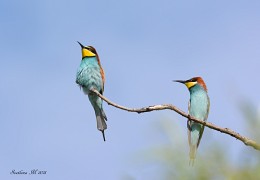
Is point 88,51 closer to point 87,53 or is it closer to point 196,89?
point 87,53

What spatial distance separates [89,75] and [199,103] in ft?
3.90

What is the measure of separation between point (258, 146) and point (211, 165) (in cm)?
10

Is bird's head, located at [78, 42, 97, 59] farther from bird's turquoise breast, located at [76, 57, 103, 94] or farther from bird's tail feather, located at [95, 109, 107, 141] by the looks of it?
bird's tail feather, located at [95, 109, 107, 141]

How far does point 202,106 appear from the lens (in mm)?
5059

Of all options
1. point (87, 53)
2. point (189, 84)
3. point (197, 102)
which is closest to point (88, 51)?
point (87, 53)

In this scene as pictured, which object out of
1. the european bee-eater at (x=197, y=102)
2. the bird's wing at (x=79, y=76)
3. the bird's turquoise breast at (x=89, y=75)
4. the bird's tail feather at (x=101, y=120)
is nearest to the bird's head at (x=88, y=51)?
the bird's turquoise breast at (x=89, y=75)

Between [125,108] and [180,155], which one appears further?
[125,108]

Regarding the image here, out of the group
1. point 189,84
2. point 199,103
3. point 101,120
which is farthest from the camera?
point 189,84

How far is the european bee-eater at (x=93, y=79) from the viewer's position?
5211 millimetres

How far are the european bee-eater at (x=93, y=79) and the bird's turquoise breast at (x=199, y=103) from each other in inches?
36.0

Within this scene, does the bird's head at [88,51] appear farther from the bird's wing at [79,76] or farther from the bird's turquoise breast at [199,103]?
the bird's turquoise breast at [199,103]

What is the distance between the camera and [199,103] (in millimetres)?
5070

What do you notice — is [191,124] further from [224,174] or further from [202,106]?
[224,174]

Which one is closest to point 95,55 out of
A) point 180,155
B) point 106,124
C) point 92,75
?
point 92,75
